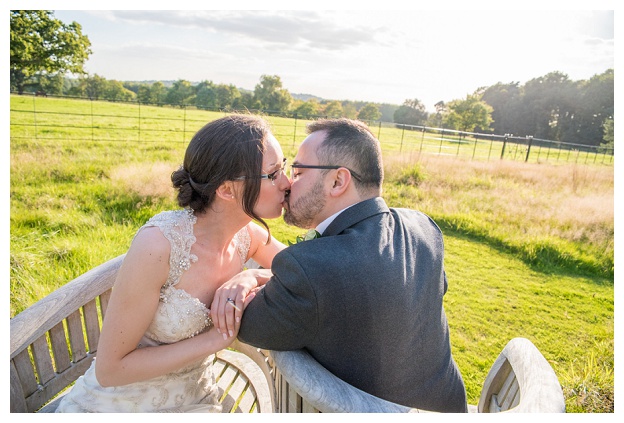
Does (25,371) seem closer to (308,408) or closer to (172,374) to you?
(172,374)

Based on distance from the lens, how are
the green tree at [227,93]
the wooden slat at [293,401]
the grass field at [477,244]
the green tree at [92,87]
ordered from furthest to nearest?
the green tree at [92,87] < the green tree at [227,93] < the grass field at [477,244] < the wooden slat at [293,401]

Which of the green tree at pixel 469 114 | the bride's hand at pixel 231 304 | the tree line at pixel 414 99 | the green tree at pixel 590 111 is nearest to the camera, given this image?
the bride's hand at pixel 231 304

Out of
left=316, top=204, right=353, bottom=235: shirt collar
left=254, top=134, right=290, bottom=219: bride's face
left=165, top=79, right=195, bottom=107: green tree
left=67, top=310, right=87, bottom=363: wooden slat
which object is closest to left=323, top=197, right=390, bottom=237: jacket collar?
left=316, top=204, right=353, bottom=235: shirt collar

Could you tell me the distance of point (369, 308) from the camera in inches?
60.3

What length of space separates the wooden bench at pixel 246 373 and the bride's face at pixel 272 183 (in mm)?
725

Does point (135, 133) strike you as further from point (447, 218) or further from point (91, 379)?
point (91, 379)

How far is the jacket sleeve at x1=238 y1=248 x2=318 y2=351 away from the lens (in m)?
1.48

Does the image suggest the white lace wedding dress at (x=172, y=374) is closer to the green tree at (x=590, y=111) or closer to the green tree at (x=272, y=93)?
the green tree at (x=272, y=93)

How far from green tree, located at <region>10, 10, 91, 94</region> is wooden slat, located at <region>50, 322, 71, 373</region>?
22.5 meters

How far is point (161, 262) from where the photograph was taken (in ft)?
6.24

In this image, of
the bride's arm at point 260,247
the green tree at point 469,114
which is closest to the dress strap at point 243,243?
the bride's arm at point 260,247

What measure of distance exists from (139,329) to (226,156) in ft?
2.79

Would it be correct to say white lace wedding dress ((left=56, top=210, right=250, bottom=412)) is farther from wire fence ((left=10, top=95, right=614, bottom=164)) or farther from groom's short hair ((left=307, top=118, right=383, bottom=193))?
wire fence ((left=10, top=95, right=614, bottom=164))

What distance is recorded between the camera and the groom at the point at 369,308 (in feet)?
4.91
